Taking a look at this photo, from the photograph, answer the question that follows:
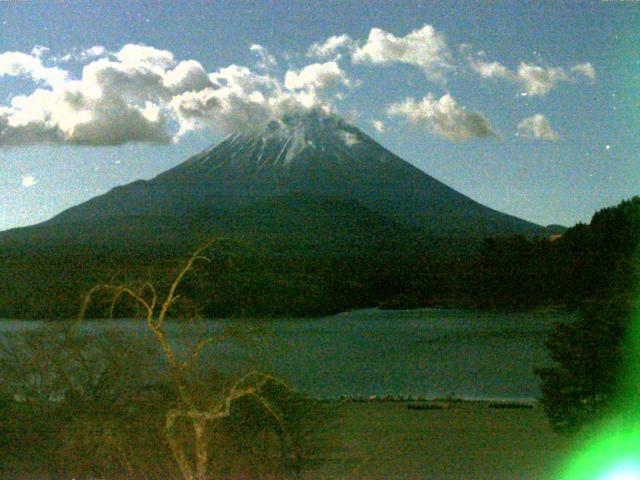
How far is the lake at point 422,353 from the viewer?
13312 millimetres

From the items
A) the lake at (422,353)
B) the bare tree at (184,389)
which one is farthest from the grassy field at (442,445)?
the lake at (422,353)

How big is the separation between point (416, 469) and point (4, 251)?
9729 millimetres

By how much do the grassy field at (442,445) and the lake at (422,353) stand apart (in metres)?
3.02

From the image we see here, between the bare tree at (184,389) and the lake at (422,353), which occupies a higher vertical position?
the bare tree at (184,389)

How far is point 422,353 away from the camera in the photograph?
56.6ft

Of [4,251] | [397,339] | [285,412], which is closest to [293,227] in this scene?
[397,339]

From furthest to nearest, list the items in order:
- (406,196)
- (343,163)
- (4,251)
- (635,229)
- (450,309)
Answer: (343,163) → (406,196) → (450,309) → (4,251) → (635,229)

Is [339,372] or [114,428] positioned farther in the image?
[339,372]

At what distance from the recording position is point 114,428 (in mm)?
5773

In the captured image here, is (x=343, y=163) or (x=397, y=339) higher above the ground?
(x=343, y=163)

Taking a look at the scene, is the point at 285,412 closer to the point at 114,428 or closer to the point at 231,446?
the point at 231,446

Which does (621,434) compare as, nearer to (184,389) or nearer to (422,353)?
(184,389)

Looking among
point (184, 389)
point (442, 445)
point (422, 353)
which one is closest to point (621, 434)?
point (442, 445)

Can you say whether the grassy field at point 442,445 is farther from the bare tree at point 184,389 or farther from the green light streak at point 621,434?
the bare tree at point 184,389
